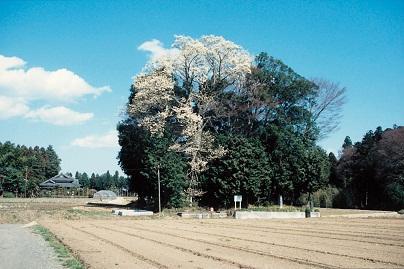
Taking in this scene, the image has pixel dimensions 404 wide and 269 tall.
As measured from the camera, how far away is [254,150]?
156 ft

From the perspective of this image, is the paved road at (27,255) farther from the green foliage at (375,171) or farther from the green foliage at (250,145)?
the green foliage at (375,171)

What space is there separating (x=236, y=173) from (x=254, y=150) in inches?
129

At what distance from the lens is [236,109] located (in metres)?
49.5

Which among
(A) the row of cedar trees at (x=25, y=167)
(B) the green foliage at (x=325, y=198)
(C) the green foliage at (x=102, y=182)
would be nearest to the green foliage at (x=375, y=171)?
(B) the green foliage at (x=325, y=198)

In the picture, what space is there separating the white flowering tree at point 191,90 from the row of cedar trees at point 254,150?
1.04m

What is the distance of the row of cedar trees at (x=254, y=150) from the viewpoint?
1802 inches

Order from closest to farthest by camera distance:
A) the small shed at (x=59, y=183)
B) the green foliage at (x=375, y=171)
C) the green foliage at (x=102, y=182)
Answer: the green foliage at (x=375, y=171) < the small shed at (x=59, y=183) < the green foliage at (x=102, y=182)

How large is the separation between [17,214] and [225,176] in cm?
1983

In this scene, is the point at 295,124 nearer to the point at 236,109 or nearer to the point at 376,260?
the point at 236,109

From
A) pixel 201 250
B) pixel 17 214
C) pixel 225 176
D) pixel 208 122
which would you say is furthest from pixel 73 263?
pixel 208 122

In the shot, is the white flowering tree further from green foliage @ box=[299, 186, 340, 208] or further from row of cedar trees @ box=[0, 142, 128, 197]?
row of cedar trees @ box=[0, 142, 128, 197]

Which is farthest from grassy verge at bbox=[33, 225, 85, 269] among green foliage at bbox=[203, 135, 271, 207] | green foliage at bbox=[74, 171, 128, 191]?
green foliage at bbox=[74, 171, 128, 191]

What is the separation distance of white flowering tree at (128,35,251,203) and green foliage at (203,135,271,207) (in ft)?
3.83

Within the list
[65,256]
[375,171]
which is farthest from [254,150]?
[65,256]
